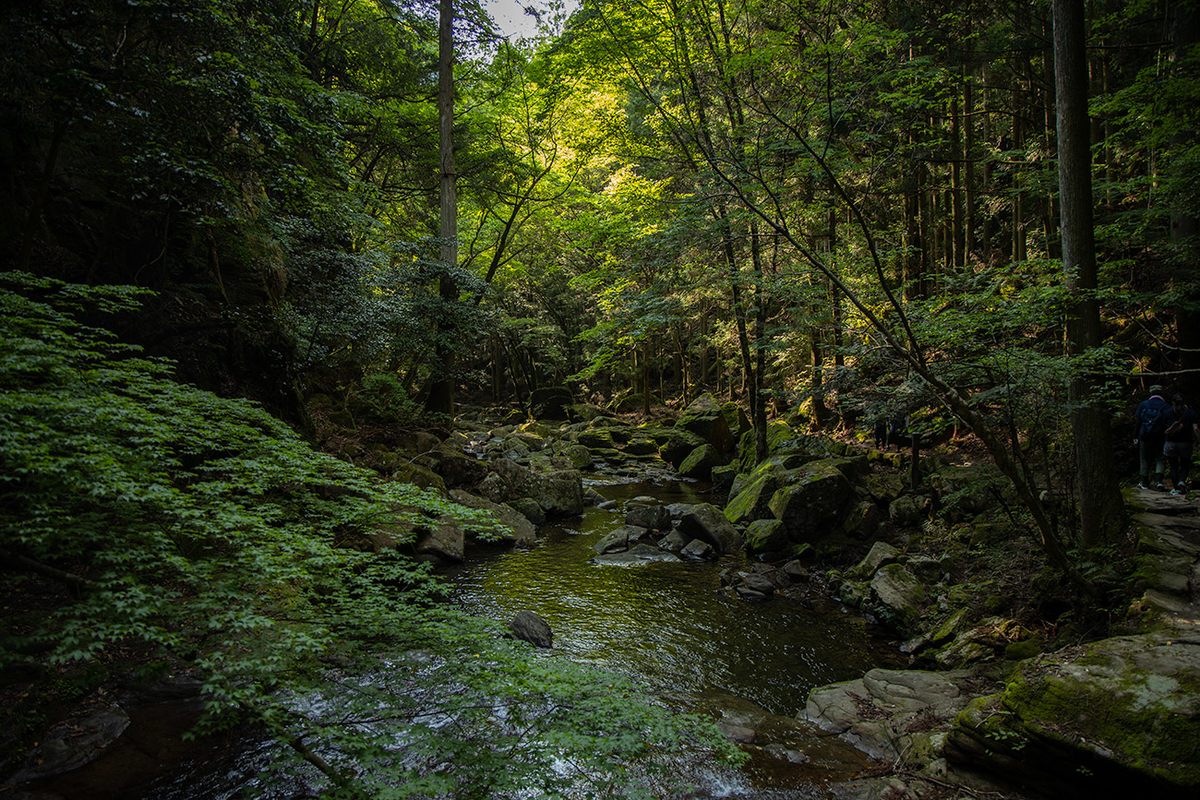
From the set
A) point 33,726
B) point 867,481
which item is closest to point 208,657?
point 33,726

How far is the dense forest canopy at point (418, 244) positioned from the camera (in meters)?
3.19

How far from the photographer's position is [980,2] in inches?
449

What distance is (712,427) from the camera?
58.6ft

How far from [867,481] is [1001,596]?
4578 mm

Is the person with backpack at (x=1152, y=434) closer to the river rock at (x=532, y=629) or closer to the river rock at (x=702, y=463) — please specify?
the river rock at (x=532, y=629)

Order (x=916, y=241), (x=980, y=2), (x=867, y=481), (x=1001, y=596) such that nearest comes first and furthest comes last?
(x=1001, y=596)
(x=867, y=481)
(x=980, y=2)
(x=916, y=241)

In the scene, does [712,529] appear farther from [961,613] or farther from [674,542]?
[961,613]

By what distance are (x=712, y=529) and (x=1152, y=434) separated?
6855 millimetres

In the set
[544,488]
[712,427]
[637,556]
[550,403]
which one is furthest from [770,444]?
[550,403]

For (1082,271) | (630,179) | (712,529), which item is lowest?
(712,529)

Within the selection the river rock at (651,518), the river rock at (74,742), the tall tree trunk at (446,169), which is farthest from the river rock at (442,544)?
the tall tree trunk at (446,169)

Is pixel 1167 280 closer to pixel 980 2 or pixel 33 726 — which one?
pixel 980 2

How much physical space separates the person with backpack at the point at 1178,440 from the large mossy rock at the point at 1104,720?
5.01m

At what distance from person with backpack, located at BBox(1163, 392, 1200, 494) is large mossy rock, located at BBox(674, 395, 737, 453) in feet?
35.8
